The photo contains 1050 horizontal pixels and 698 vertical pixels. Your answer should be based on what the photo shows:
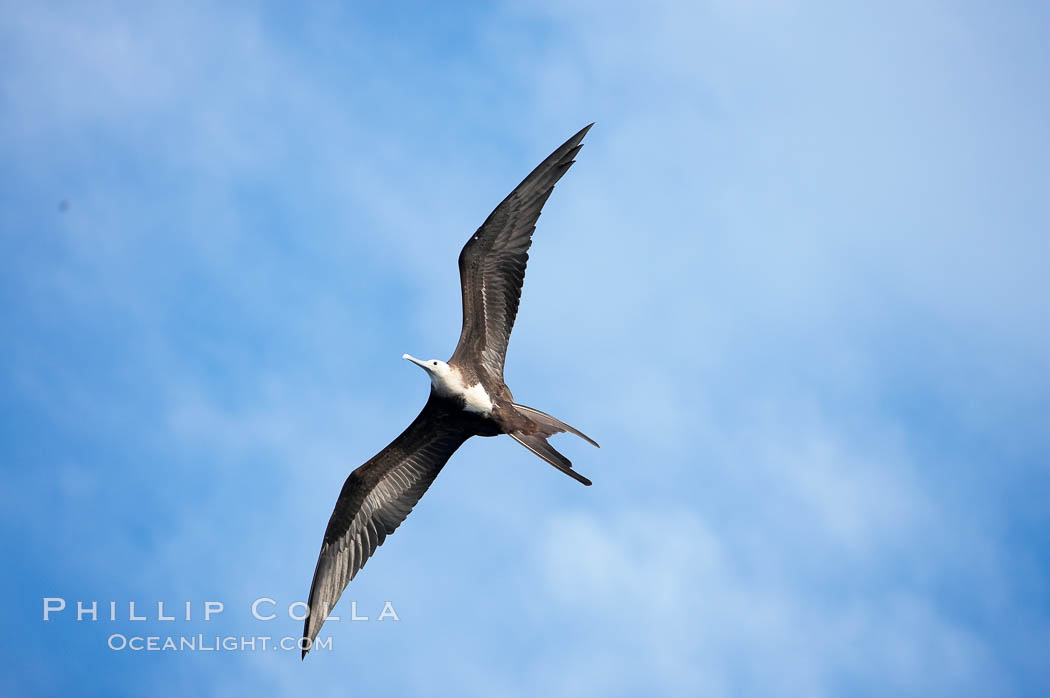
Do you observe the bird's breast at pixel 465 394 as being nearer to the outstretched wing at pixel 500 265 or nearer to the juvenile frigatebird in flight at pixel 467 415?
the juvenile frigatebird in flight at pixel 467 415

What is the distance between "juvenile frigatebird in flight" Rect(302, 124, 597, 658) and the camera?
10.9 metres

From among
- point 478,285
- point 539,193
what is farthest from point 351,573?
point 539,193

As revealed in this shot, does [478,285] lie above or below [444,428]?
above

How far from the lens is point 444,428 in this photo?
37.5 ft

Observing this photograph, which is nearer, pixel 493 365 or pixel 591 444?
pixel 591 444

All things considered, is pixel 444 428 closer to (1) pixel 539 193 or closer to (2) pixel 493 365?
(2) pixel 493 365

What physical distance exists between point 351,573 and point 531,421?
2.49 m

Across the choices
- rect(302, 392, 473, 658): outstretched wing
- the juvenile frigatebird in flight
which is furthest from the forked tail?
rect(302, 392, 473, 658): outstretched wing

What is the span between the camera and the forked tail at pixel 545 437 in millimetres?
10562

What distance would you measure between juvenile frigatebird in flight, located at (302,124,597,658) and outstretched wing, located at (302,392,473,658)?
0.4 inches

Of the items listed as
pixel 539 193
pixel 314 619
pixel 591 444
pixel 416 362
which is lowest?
pixel 314 619

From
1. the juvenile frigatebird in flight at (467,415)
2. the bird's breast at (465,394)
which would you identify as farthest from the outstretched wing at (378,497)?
the bird's breast at (465,394)

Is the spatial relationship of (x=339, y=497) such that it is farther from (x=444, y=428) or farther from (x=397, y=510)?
(x=444, y=428)

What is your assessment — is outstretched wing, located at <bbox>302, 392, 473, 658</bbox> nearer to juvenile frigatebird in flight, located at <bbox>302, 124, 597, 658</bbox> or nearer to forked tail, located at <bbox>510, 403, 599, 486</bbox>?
juvenile frigatebird in flight, located at <bbox>302, 124, 597, 658</bbox>
